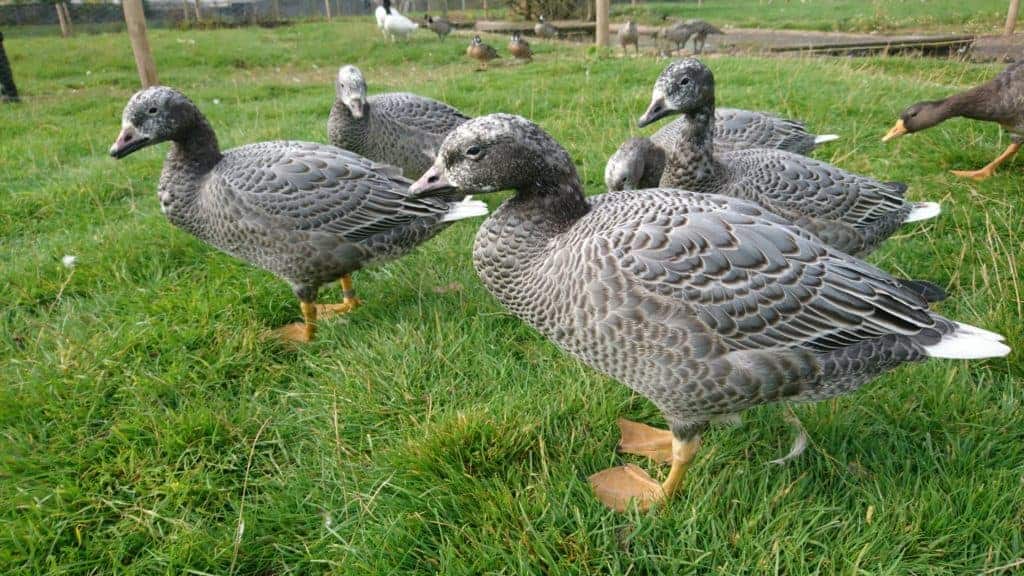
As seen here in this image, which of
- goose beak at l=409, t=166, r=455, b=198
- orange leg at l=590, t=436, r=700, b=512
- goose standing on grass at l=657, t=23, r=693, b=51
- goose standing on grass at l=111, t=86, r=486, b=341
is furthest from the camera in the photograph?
goose standing on grass at l=657, t=23, r=693, b=51

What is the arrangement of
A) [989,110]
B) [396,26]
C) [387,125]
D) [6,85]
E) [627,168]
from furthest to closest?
[396,26]
[6,85]
[387,125]
[989,110]
[627,168]

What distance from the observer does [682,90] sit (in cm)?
394

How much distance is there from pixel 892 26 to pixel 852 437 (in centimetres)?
2108

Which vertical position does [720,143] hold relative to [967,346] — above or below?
above

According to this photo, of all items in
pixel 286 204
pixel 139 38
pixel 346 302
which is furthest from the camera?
pixel 139 38

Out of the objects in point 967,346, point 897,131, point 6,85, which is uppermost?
point 6,85

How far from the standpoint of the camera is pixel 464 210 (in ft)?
12.7

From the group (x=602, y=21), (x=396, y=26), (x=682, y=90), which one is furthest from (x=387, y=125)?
(x=396, y=26)

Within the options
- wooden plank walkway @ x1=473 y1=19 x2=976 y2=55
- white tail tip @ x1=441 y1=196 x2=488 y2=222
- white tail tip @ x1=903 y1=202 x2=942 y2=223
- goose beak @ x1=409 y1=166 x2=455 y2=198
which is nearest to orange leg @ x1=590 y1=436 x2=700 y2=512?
goose beak @ x1=409 y1=166 x2=455 y2=198

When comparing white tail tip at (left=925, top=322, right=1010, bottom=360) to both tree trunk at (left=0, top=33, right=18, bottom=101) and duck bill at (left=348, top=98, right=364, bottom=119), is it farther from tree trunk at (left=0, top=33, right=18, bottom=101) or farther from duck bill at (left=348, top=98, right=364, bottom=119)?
tree trunk at (left=0, top=33, right=18, bottom=101)

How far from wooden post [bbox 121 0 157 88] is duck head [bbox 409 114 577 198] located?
25.6 ft

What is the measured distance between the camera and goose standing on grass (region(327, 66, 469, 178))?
212 inches

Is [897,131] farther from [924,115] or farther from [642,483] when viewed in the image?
[642,483]

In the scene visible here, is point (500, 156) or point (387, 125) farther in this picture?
point (387, 125)
